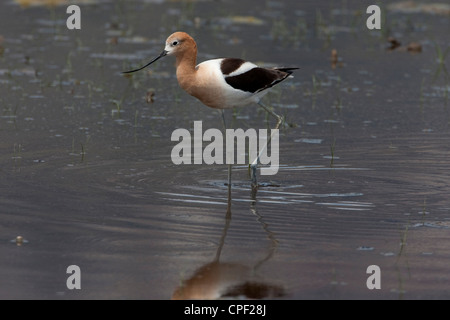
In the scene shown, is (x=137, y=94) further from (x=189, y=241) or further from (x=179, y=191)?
(x=189, y=241)

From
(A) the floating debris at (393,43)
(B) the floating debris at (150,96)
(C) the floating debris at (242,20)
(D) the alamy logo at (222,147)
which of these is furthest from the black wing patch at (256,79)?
(C) the floating debris at (242,20)

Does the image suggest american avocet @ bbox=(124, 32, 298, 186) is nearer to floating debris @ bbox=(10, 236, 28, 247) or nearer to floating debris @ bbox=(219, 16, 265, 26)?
floating debris @ bbox=(10, 236, 28, 247)

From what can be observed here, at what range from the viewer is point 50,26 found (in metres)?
14.7

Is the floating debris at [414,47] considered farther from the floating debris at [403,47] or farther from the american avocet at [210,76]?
the american avocet at [210,76]

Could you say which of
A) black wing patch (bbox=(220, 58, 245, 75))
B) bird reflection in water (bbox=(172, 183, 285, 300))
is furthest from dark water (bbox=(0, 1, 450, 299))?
black wing patch (bbox=(220, 58, 245, 75))

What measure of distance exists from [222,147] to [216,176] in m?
1.02

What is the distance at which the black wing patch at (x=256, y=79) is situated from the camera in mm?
7410

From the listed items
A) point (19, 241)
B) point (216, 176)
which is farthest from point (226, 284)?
point (216, 176)

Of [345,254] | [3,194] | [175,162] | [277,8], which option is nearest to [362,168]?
[175,162]

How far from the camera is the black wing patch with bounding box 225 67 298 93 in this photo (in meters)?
7.41

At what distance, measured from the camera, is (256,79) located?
763 centimetres

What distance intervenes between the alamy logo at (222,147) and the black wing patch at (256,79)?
0.44m

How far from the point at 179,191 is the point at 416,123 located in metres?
3.61

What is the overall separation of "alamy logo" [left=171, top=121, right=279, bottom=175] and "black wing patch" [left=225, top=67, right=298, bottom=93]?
0.44 meters
